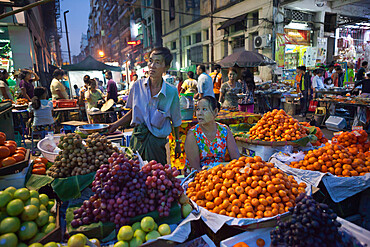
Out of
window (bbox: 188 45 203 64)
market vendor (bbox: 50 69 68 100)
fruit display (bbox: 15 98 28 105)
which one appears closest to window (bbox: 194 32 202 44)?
window (bbox: 188 45 203 64)

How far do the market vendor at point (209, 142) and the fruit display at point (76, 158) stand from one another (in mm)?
1123

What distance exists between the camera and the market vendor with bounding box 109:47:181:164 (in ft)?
9.37

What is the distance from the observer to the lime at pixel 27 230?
51.8 inches

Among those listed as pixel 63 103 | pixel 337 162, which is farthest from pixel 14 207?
pixel 63 103

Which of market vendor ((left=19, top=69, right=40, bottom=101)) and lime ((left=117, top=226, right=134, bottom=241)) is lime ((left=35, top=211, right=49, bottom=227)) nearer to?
lime ((left=117, top=226, right=134, bottom=241))

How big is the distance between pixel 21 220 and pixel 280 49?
51.9 ft

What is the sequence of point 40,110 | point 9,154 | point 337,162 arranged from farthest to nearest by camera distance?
point 40,110
point 337,162
point 9,154

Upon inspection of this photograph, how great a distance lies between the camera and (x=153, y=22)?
101 ft

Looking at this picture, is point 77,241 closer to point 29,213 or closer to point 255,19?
point 29,213

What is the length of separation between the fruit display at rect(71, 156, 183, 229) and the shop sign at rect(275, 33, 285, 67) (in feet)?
48.7

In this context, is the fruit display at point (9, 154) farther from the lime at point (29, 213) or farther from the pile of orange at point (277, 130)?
the pile of orange at point (277, 130)

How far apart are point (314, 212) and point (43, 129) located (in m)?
6.63

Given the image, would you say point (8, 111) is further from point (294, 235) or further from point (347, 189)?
point (347, 189)

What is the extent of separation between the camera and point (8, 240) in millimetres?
1226
